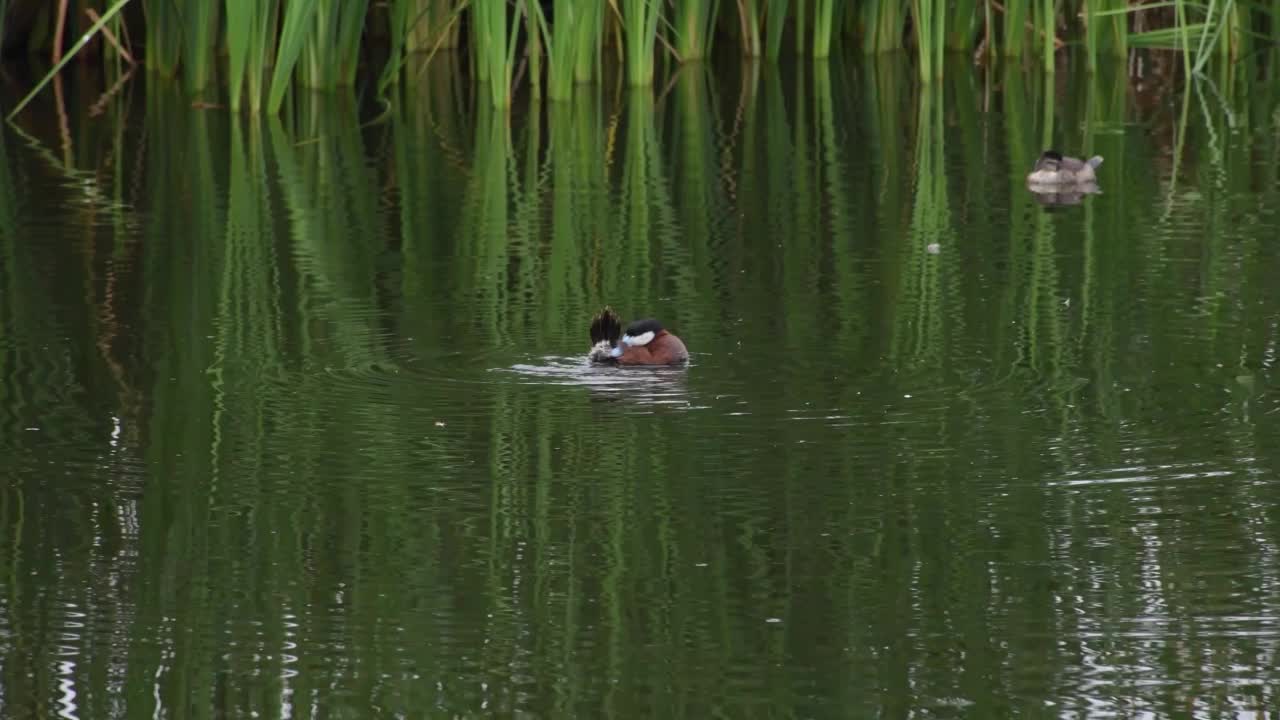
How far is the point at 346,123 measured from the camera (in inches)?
599

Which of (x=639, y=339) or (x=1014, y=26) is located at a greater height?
(x=1014, y=26)

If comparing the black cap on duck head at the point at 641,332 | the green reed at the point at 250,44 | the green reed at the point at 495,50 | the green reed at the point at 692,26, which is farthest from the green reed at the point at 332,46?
the black cap on duck head at the point at 641,332

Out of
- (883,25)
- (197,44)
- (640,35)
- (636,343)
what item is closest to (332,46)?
(197,44)

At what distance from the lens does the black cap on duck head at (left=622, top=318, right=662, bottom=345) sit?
7.91 meters

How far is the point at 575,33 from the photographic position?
1555cm

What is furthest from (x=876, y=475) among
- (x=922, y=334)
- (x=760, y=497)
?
(x=922, y=334)

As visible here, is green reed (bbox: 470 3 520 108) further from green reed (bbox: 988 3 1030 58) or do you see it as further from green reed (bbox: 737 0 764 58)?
green reed (bbox: 988 3 1030 58)

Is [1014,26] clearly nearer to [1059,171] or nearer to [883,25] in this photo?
[883,25]

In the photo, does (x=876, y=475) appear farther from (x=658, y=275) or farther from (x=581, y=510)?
(x=658, y=275)

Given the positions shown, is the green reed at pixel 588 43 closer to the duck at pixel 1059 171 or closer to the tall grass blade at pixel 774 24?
the tall grass blade at pixel 774 24

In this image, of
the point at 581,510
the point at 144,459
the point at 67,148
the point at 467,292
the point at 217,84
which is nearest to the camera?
the point at 581,510

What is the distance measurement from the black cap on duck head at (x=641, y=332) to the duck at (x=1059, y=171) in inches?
173

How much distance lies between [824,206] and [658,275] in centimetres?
206

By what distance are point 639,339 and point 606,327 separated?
0.42 ft
